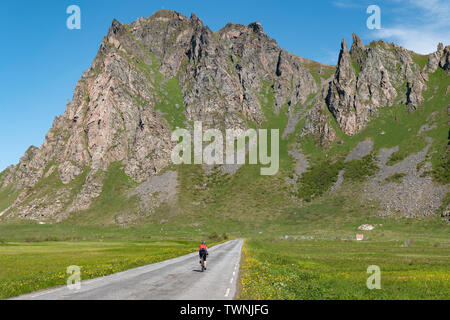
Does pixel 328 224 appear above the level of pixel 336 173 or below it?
below

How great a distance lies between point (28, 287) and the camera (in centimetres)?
2088

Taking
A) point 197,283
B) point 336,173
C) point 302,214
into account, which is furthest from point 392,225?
point 197,283

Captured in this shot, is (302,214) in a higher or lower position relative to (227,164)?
lower

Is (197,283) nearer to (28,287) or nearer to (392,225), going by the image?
(28,287)

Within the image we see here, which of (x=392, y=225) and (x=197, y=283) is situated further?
(x=392, y=225)

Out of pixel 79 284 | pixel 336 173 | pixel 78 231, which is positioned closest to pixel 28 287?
pixel 79 284

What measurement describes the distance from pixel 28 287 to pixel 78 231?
131 m

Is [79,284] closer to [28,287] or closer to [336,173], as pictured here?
[28,287]

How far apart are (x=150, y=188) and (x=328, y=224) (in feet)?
303

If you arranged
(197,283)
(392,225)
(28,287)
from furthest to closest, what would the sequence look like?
(392,225) → (197,283) → (28,287)
